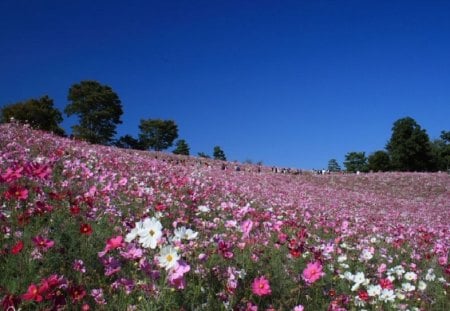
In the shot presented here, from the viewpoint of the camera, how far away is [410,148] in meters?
60.0

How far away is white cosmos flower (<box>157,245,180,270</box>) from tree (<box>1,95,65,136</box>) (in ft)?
150

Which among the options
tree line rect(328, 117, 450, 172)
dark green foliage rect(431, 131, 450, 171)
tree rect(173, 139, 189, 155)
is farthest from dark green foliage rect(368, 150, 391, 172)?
tree rect(173, 139, 189, 155)

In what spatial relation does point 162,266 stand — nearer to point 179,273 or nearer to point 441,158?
point 179,273

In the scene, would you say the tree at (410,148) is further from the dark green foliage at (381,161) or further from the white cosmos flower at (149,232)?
the white cosmos flower at (149,232)

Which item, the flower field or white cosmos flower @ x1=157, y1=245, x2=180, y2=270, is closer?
white cosmos flower @ x1=157, y1=245, x2=180, y2=270

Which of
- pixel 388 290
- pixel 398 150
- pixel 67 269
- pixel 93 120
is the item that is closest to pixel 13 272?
pixel 67 269

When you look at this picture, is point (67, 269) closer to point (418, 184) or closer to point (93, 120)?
point (418, 184)

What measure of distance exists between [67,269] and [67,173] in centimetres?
535

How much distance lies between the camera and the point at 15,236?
13.5ft

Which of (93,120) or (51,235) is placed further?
(93,120)

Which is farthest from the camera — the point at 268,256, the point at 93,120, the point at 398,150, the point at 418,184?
the point at 398,150

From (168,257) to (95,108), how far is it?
186 feet

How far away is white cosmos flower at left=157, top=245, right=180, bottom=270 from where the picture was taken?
2572 mm

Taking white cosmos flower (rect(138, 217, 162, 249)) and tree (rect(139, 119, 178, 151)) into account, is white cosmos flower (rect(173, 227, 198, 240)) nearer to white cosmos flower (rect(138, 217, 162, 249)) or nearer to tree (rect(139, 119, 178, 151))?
white cosmos flower (rect(138, 217, 162, 249))
